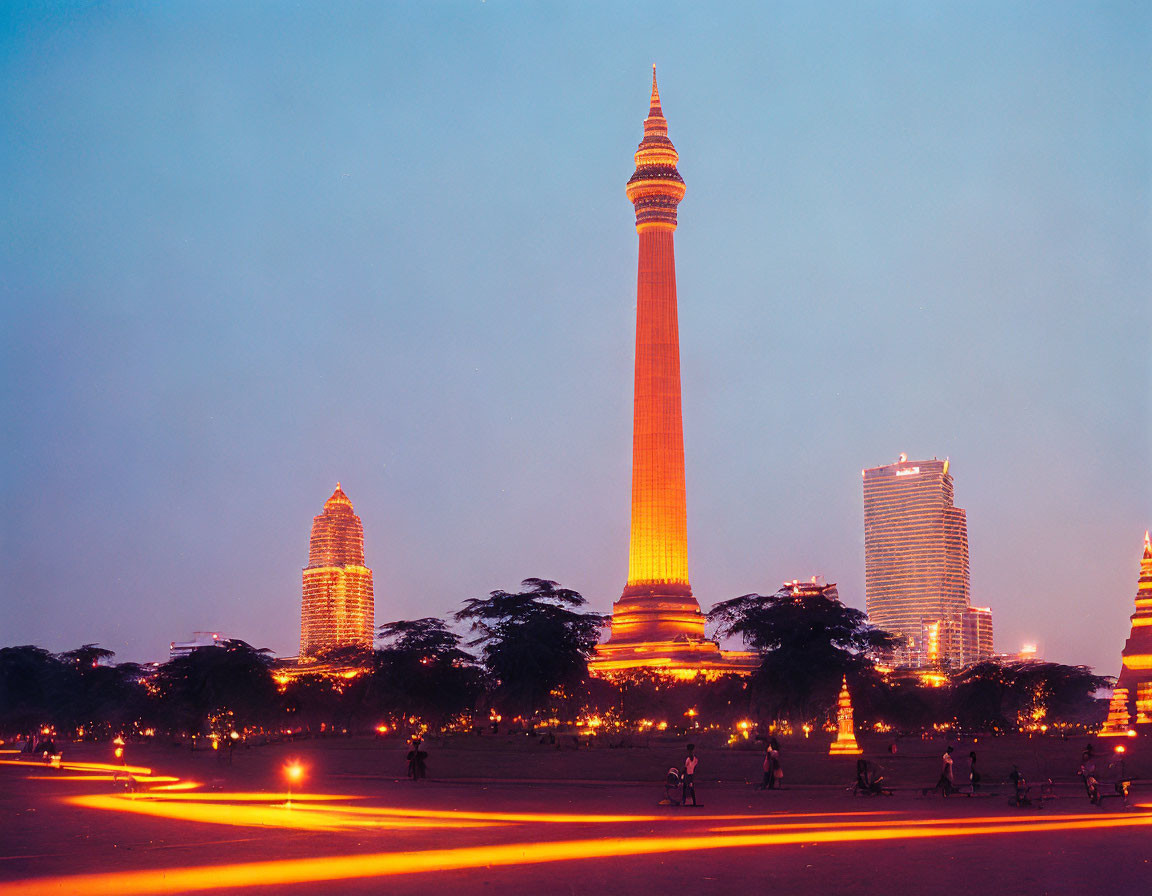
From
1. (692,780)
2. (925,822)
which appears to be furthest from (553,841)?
(692,780)

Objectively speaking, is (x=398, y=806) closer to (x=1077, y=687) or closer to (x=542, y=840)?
(x=542, y=840)

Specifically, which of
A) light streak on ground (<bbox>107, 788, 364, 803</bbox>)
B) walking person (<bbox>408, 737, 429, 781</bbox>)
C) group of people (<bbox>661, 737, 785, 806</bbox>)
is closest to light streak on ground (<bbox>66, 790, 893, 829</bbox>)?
light streak on ground (<bbox>107, 788, 364, 803</bbox>)

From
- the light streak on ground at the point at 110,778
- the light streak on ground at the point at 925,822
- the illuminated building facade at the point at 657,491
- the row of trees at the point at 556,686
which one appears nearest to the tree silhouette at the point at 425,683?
the row of trees at the point at 556,686

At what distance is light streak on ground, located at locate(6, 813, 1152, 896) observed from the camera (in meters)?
21.0

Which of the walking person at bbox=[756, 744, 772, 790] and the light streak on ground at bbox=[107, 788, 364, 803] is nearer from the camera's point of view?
the light streak on ground at bbox=[107, 788, 364, 803]

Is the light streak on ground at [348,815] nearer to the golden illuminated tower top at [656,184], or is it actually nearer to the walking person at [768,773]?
the walking person at [768,773]

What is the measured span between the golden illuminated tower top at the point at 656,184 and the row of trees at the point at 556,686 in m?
50.9

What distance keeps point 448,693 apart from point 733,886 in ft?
243

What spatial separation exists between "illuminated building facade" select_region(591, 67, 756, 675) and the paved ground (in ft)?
302

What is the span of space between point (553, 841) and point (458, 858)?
3.84 meters

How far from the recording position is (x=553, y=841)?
28.0 metres

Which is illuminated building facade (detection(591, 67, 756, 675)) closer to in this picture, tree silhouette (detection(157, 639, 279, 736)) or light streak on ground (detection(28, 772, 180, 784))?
tree silhouette (detection(157, 639, 279, 736))

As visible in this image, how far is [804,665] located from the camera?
89.2m

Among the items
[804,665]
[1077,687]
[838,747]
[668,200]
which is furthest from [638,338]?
[838,747]
